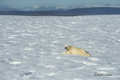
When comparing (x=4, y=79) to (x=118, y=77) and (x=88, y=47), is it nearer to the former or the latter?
(x=118, y=77)

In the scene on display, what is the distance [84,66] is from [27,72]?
1.58 meters

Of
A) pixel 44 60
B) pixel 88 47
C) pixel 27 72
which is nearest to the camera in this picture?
pixel 27 72

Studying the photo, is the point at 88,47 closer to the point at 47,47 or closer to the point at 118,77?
the point at 47,47

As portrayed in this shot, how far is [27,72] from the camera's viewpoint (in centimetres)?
488

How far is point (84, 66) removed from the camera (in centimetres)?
546

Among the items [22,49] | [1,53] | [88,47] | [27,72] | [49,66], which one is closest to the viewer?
[27,72]

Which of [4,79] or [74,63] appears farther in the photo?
[74,63]

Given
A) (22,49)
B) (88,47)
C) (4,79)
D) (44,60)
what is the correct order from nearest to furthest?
1. (4,79)
2. (44,60)
3. (22,49)
4. (88,47)

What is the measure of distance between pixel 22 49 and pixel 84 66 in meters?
3.04

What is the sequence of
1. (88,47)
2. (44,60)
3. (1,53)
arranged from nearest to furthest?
(44,60) < (1,53) < (88,47)

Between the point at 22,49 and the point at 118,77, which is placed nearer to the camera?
the point at 118,77

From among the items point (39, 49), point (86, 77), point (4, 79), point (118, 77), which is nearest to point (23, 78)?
point (4, 79)

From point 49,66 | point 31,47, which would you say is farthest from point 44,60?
point 31,47

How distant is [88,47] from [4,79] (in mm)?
4498
